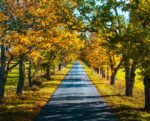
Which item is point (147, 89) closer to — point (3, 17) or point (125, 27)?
point (125, 27)

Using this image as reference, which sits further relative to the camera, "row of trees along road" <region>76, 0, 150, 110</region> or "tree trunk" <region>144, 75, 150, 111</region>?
"tree trunk" <region>144, 75, 150, 111</region>

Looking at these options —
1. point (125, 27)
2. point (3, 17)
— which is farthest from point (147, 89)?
point (3, 17)

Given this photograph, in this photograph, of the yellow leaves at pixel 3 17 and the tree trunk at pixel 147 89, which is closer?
the yellow leaves at pixel 3 17

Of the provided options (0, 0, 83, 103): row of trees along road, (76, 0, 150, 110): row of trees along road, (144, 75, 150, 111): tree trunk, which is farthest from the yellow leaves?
(144, 75, 150, 111): tree trunk

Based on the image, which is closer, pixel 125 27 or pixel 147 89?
pixel 125 27

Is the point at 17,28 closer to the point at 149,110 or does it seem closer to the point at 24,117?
the point at 24,117

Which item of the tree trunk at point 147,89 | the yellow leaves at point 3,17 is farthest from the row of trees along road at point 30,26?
the tree trunk at point 147,89

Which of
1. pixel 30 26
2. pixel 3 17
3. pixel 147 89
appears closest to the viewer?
pixel 3 17

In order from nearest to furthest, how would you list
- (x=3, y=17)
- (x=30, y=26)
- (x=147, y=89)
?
(x=3, y=17), (x=30, y=26), (x=147, y=89)

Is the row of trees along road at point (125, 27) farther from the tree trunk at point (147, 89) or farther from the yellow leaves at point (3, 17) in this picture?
the yellow leaves at point (3, 17)

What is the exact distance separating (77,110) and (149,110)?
18.4 ft

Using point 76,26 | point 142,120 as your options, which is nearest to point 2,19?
point 76,26

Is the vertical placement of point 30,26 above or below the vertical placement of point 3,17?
below

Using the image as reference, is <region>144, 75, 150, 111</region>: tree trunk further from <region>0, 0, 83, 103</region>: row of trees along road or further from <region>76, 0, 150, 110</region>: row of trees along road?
<region>0, 0, 83, 103</region>: row of trees along road
